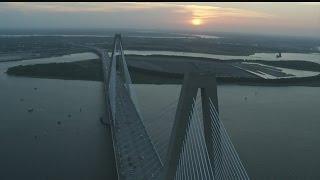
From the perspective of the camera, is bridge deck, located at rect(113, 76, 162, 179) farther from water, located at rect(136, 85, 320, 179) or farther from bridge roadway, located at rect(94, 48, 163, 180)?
water, located at rect(136, 85, 320, 179)

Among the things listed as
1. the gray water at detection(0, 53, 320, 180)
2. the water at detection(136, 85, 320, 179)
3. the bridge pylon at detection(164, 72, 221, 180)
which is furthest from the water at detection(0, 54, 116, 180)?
the bridge pylon at detection(164, 72, 221, 180)

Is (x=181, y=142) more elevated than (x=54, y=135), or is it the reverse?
(x=181, y=142)

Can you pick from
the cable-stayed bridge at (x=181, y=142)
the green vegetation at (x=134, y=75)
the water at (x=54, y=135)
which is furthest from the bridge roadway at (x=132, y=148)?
the green vegetation at (x=134, y=75)

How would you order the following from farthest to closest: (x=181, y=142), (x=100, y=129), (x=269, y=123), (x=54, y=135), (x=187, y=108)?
(x=269, y=123) → (x=100, y=129) → (x=54, y=135) → (x=181, y=142) → (x=187, y=108)

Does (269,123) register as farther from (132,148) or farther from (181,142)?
(181,142)

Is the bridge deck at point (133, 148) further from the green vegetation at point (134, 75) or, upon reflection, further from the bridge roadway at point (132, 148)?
the green vegetation at point (134, 75)

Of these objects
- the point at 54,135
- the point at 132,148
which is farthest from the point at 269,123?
the point at 54,135

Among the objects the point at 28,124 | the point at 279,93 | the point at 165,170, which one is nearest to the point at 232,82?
the point at 279,93
